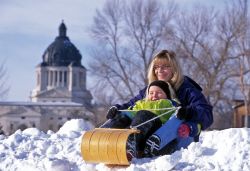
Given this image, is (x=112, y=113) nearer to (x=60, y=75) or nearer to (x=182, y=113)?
(x=182, y=113)

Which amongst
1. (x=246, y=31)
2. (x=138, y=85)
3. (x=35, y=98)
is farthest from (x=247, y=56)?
(x=35, y=98)

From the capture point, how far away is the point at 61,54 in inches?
4016

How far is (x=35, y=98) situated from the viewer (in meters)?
100

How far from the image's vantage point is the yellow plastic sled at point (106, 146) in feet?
16.8

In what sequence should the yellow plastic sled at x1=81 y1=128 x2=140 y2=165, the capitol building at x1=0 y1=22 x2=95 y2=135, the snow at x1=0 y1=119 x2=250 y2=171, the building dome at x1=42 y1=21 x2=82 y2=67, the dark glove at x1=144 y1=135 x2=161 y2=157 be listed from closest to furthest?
the snow at x1=0 y1=119 x2=250 y2=171
the yellow plastic sled at x1=81 y1=128 x2=140 y2=165
the dark glove at x1=144 y1=135 x2=161 y2=157
the capitol building at x1=0 y1=22 x2=95 y2=135
the building dome at x1=42 y1=21 x2=82 y2=67

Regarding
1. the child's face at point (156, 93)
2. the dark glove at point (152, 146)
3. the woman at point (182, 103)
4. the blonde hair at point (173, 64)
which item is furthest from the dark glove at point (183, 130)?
the blonde hair at point (173, 64)

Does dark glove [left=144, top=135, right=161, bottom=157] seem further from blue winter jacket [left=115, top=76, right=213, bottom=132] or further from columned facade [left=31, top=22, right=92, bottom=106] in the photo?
columned facade [left=31, top=22, right=92, bottom=106]

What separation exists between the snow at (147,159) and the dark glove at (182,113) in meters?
0.29

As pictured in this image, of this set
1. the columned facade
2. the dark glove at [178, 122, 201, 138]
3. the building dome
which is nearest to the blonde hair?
the dark glove at [178, 122, 201, 138]

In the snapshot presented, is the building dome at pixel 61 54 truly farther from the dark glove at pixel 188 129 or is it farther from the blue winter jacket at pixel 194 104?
the dark glove at pixel 188 129

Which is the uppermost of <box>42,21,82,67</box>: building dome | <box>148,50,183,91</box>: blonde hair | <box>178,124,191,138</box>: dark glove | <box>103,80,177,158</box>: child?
<box>42,21,82,67</box>: building dome

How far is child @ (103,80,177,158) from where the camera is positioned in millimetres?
5367

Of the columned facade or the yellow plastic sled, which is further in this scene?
the columned facade

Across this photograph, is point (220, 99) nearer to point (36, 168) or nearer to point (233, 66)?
point (233, 66)
